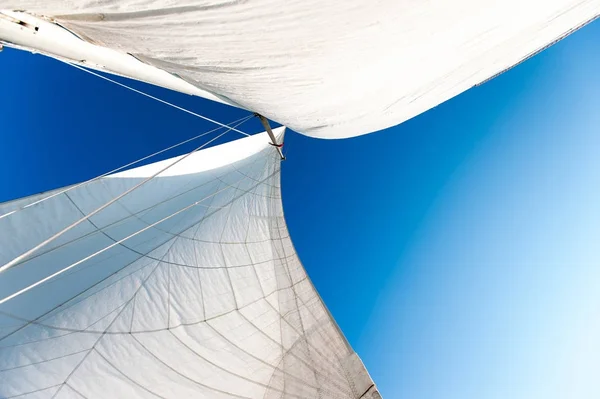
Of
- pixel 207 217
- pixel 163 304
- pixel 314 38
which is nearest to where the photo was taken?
pixel 314 38

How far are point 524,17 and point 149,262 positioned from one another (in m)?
3.40

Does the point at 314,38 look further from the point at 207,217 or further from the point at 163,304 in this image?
the point at 207,217

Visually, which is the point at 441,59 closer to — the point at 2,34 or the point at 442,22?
the point at 442,22

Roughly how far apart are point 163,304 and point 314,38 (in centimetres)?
233

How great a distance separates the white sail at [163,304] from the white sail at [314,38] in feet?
4.10

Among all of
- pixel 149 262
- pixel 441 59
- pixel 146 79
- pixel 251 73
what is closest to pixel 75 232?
pixel 149 262

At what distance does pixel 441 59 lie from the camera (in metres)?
2.34

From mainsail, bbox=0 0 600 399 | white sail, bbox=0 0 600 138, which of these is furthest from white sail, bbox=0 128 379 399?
white sail, bbox=0 0 600 138

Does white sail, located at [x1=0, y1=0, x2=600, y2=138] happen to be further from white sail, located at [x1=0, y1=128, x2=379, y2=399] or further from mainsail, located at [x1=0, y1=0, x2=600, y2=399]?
white sail, located at [x1=0, y1=128, x2=379, y2=399]

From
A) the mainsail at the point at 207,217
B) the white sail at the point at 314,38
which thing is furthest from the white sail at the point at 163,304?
the white sail at the point at 314,38

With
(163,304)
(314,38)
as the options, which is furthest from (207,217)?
(314,38)

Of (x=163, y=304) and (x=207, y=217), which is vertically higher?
(x=207, y=217)

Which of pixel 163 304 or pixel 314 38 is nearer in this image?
pixel 314 38

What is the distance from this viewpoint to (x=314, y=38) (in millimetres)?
1427
